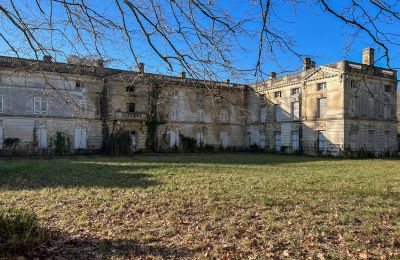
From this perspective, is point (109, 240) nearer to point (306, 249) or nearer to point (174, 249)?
point (174, 249)

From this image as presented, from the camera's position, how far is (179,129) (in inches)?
1304

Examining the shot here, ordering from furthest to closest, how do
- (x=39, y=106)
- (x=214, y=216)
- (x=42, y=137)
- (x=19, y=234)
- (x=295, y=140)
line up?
(x=295, y=140), (x=42, y=137), (x=39, y=106), (x=214, y=216), (x=19, y=234)

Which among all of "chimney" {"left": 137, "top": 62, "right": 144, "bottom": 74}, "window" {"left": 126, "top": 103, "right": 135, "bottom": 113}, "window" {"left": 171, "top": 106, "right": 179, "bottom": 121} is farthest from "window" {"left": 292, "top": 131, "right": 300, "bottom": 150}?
"chimney" {"left": 137, "top": 62, "right": 144, "bottom": 74}

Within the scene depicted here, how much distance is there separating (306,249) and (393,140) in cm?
2885

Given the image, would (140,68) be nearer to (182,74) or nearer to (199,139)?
(182,74)

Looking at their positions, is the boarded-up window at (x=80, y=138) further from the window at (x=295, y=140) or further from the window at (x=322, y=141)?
the window at (x=322, y=141)

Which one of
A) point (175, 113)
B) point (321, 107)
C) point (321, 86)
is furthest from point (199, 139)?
point (321, 86)

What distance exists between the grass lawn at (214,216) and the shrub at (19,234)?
21cm

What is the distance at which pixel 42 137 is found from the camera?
27.8 metres

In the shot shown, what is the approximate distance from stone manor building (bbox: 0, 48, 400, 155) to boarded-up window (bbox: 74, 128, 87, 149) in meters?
0.08

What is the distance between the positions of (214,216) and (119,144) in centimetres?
2227

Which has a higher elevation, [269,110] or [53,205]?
[269,110]

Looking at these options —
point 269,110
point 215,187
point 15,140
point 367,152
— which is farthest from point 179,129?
point 215,187

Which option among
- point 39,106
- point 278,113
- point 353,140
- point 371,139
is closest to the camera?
point 353,140
